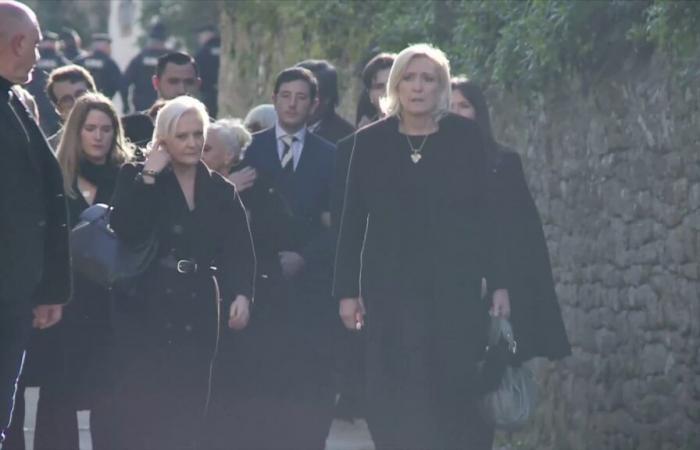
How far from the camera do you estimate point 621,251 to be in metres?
10.0

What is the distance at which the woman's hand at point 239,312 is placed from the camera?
8.88m

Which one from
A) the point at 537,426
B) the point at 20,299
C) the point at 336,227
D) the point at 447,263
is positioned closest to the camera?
the point at 20,299

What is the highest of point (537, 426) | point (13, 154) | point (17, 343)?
point (13, 154)

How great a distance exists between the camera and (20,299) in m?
7.03

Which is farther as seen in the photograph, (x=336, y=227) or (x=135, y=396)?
(x=336, y=227)

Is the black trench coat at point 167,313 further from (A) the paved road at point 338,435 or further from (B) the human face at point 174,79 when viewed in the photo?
(B) the human face at point 174,79

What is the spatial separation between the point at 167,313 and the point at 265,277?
1.33 metres

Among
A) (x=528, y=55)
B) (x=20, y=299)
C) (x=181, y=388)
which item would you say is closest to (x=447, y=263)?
(x=181, y=388)

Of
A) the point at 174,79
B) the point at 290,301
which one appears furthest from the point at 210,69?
the point at 290,301

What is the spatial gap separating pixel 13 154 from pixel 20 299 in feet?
1.61

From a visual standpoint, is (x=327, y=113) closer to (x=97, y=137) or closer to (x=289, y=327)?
(x=289, y=327)

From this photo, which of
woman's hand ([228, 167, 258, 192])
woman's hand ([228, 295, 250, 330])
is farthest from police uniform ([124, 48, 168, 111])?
woman's hand ([228, 295, 250, 330])

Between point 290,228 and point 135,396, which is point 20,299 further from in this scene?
point 290,228

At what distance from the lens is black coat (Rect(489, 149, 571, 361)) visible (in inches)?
340
